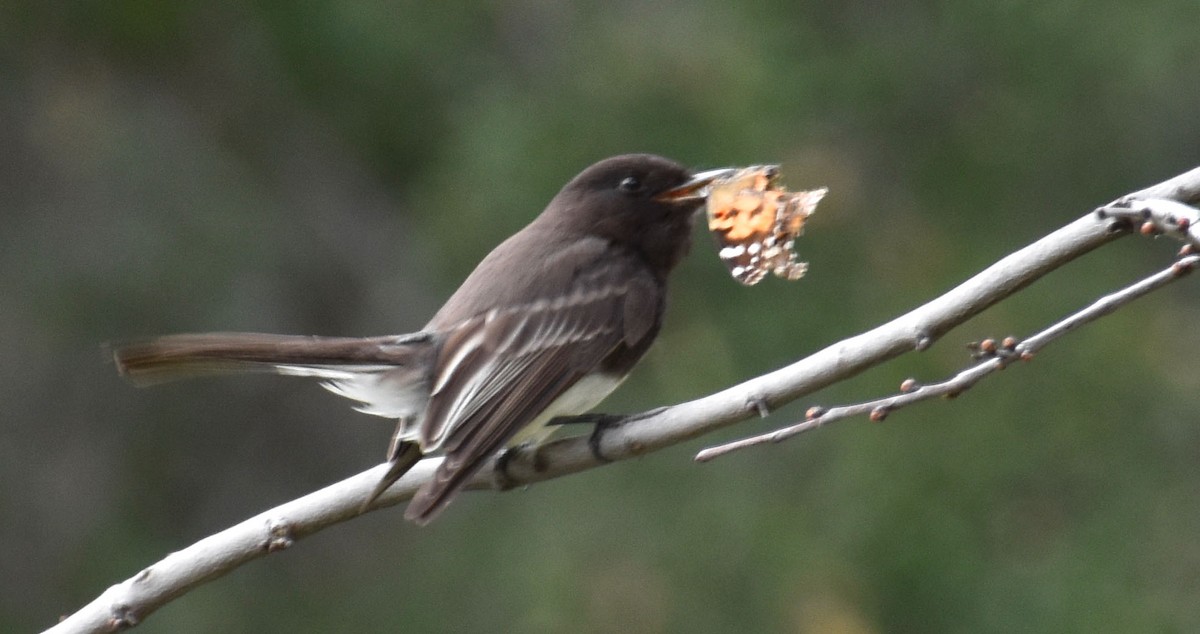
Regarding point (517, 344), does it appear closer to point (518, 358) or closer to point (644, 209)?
point (518, 358)

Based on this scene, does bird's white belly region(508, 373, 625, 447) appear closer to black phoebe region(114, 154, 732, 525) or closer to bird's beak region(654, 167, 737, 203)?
black phoebe region(114, 154, 732, 525)

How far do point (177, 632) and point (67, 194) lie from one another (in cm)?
232

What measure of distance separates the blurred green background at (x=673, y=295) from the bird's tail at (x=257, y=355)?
2661mm

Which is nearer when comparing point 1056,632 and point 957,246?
point 1056,632

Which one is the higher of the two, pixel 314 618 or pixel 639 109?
pixel 639 109

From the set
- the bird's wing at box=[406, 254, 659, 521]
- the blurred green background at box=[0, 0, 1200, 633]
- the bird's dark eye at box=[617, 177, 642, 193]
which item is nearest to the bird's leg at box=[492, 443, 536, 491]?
the bird's wing at box=[406, 254, 659, 521]

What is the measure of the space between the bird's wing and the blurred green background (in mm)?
2256

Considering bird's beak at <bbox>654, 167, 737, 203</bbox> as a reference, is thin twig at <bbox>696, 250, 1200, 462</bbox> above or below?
above

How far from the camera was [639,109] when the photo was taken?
7.49 m

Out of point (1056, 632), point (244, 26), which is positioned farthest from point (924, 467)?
point (244, 26)

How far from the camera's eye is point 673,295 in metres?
7.02

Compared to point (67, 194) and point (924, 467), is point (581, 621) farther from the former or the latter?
point (67, 194)

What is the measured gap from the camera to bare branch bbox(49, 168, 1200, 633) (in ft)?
9.89

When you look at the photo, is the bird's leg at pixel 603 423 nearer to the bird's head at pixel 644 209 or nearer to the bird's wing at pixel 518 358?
the bird's wing at pixel 518 358
